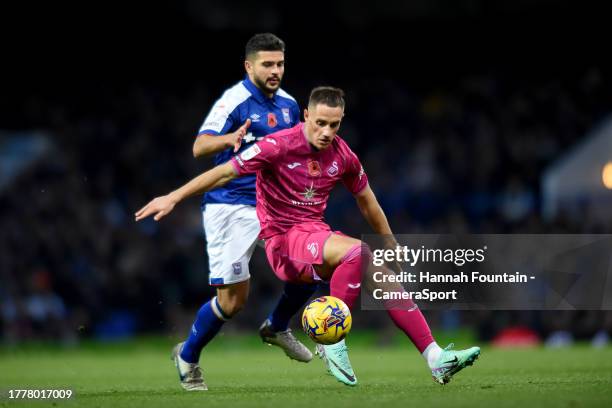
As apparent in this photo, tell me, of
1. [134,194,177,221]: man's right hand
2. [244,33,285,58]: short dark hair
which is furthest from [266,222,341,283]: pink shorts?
[244,33,285,58]: short dark hair

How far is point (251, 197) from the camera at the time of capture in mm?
8227

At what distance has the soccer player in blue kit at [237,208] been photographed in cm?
792

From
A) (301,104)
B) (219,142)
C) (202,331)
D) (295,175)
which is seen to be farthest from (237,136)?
(301,104)

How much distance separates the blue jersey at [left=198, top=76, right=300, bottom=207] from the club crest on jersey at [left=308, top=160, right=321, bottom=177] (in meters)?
0.88

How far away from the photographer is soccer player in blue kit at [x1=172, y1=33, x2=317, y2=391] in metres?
7.92

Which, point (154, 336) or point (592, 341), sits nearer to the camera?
point (592, 341)

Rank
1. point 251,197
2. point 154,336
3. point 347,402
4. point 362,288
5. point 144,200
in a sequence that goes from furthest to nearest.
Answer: point 144,200 < point 154,336 < point 251,197 < point 362,288 < point 347,402

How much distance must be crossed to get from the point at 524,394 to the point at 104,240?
11.2 meters

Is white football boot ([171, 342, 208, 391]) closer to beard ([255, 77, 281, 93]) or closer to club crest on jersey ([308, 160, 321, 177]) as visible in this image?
club crest on jersey ([308, 160, 321, 177])

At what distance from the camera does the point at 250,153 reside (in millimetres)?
7094

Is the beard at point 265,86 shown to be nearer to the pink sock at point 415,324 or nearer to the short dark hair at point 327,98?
the short dark hair at point 327,98

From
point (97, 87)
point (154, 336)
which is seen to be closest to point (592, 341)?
point (154, 336)

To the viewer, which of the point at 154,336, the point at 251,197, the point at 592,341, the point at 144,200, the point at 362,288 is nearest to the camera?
the point at 362,288

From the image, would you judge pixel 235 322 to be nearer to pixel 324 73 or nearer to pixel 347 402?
pixel 324 73
